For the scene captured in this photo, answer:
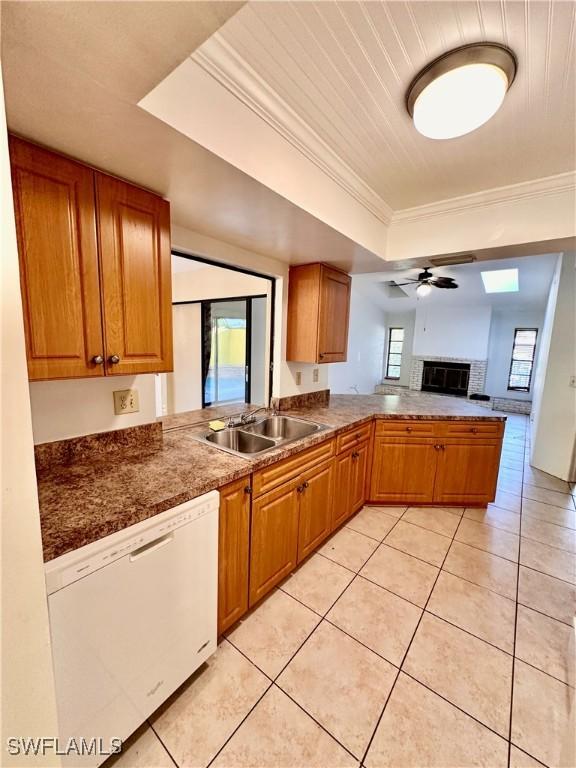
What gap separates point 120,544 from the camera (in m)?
0.99

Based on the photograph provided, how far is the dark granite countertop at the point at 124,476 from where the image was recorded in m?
0.97

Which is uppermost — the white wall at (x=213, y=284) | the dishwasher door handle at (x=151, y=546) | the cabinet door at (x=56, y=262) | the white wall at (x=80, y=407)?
the white wall at (x=213, y=284)

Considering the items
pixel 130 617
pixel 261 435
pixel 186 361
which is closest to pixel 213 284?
pixel 186 361

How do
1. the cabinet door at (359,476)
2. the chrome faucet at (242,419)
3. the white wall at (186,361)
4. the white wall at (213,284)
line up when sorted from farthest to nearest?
the white wall at (186,361) < the white wall at (213,284) < the cabinet door at (359,476) < the chrome faucet at (242,419)

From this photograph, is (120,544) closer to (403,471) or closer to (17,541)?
(17,541)

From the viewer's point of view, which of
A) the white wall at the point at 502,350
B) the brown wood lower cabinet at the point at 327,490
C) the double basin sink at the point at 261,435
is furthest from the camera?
the white wall at the point at 502,350

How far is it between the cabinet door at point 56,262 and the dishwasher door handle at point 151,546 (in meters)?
0.69

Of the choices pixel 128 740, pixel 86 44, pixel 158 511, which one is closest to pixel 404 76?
pixel 86 44

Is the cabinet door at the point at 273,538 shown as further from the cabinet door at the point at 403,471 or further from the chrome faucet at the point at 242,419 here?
the cabinet door at the point at 403,471

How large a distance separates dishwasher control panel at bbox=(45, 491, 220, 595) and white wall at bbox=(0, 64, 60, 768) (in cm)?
21

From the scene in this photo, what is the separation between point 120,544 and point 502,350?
8632mm

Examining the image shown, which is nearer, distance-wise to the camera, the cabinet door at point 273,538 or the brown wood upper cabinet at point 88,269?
the brown wood upper cabinet at point 88,269

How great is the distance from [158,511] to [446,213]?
2.53 metres

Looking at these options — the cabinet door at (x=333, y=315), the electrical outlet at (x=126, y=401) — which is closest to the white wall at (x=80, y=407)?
the electrical outlet at (x=126, y=401)
